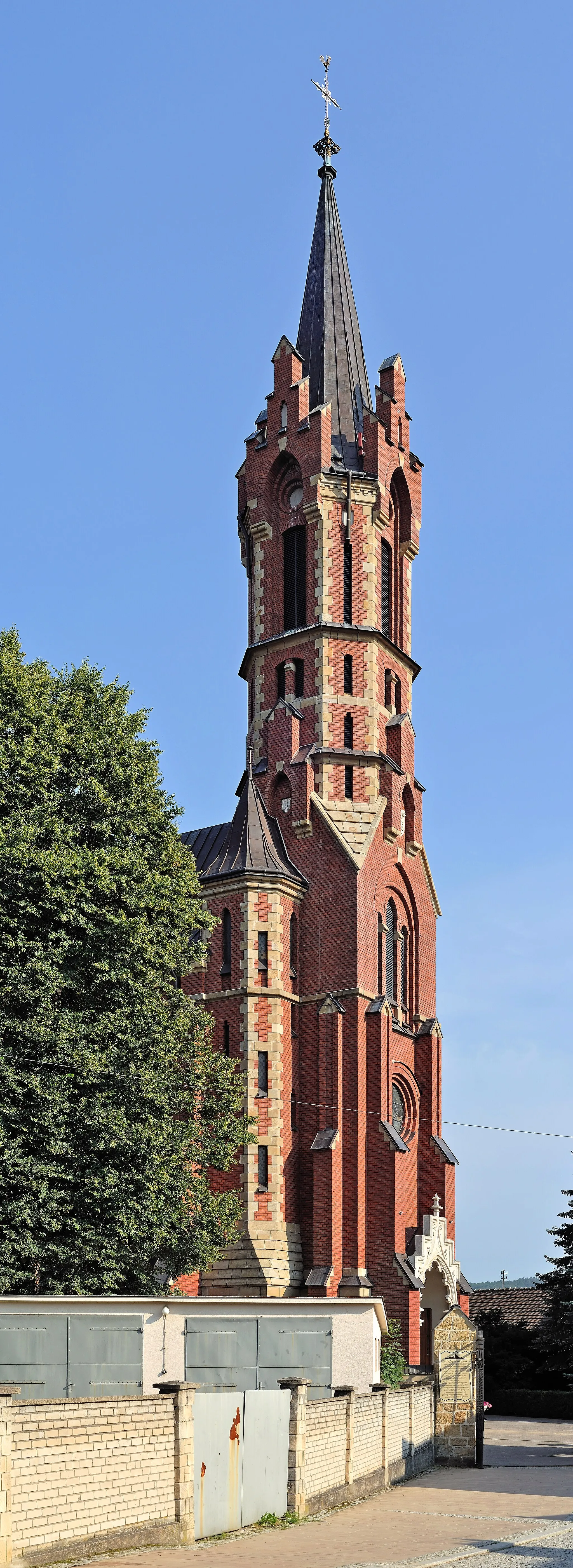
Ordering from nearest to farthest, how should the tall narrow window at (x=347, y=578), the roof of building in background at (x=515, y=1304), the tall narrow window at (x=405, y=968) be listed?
the tall narrow window at (x=405, y=968)
the tall narrow window at (x=347, y=578)
the roof of building in background at (x=515, y=1304)

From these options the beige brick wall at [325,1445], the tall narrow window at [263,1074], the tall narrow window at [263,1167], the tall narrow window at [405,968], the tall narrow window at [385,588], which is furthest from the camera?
the tall narrow window at [385,588]

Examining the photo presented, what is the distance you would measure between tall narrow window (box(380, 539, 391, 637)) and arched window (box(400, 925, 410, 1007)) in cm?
913

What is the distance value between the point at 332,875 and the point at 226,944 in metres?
3.48

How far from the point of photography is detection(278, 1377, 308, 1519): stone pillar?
19547 mm

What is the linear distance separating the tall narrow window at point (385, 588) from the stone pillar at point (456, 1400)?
23885 millimetres

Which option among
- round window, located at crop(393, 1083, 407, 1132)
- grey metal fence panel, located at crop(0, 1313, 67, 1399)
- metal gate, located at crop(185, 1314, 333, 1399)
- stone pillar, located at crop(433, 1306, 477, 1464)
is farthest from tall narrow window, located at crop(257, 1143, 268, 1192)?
grey metal fence panel, located at crop(0, 1313, 67, 1399)

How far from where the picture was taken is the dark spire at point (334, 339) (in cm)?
5044

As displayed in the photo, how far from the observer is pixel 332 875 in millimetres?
43812

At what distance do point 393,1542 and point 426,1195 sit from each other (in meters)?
27.7

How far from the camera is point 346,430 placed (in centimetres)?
5019

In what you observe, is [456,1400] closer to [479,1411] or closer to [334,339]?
[479,1411]

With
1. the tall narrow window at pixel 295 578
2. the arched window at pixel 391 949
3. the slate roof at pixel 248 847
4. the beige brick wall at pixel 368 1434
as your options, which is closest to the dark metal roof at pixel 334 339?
the tall narrow window at pixel 295 578

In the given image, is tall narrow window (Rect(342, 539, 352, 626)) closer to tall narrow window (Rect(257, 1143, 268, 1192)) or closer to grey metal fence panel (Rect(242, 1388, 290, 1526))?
tall narrow window (Rect(257, 1143, 268, 1192))

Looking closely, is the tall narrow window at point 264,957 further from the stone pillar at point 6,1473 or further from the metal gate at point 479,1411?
the stone pillar at point 6,1473
